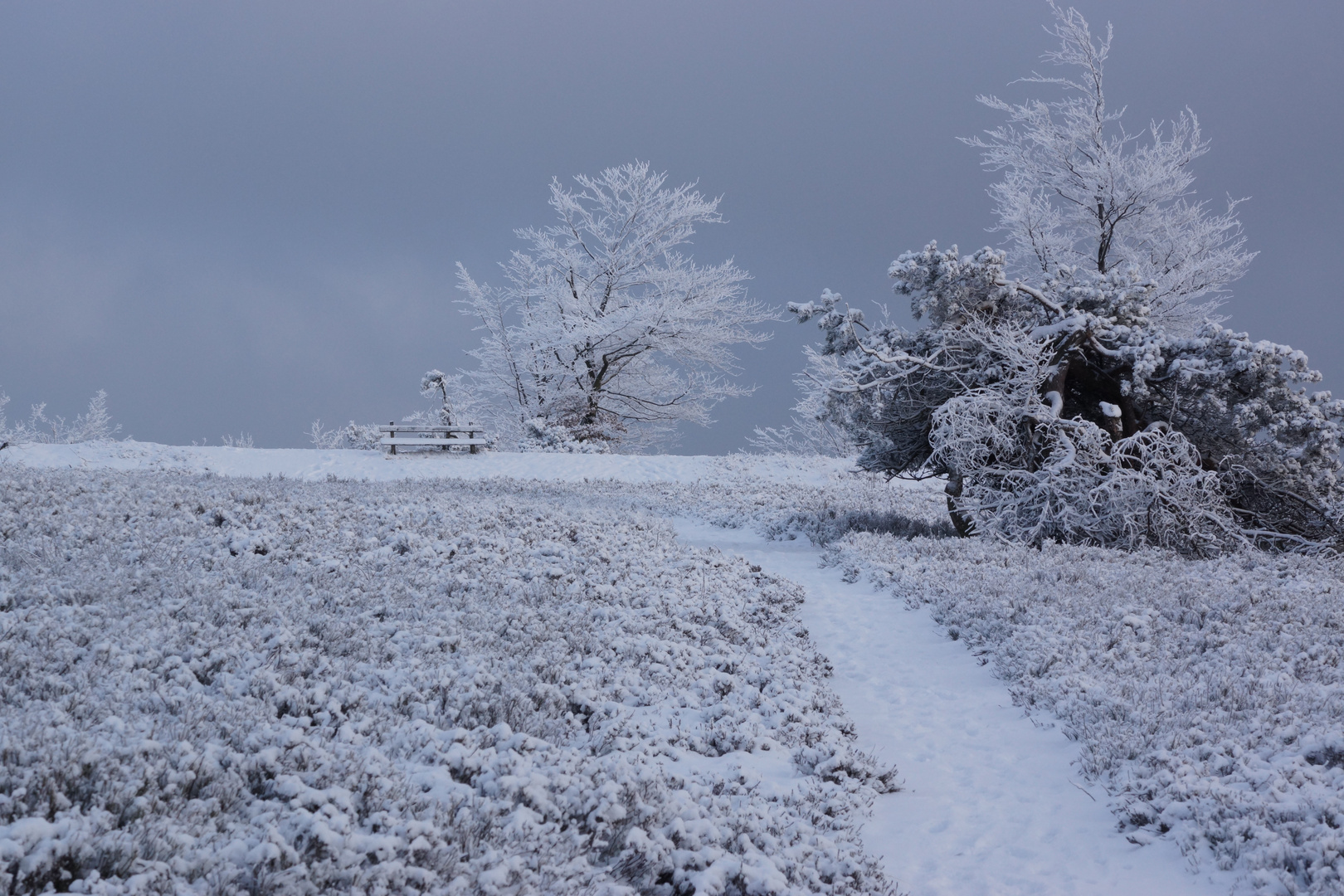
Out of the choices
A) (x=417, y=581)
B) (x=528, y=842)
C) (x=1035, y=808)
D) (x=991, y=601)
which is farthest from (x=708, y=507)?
(x=528, y=842)

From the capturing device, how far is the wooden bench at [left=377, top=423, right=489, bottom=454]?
28.6 meters

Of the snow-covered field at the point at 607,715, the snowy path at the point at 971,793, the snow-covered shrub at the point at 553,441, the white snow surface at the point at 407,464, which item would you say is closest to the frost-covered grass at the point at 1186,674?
the snow-covered field at the point at 607,715

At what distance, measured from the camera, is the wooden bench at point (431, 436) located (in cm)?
2862

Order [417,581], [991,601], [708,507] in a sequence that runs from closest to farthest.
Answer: [417,581]
[991,601]
[708,507]

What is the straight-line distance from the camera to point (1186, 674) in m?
7.11

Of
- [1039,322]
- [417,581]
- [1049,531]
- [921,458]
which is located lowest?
[417,581]

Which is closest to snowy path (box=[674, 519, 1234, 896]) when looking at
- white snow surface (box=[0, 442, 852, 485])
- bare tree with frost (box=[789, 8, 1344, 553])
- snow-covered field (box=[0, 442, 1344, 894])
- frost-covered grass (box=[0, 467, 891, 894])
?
snow-covered field (box=[0, 442, 1344, 894])

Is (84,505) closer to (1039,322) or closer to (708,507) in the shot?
(708,507)

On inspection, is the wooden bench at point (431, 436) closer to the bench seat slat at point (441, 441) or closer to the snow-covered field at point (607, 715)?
the bench seat slat at point (441, 441)

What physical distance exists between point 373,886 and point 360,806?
0.66 metres

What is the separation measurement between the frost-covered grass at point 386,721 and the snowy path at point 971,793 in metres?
0.39

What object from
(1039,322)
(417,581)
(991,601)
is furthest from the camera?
(1039,322)

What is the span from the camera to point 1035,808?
552 cm

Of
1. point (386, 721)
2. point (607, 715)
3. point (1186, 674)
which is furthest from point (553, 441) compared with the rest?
point (386, 721)
